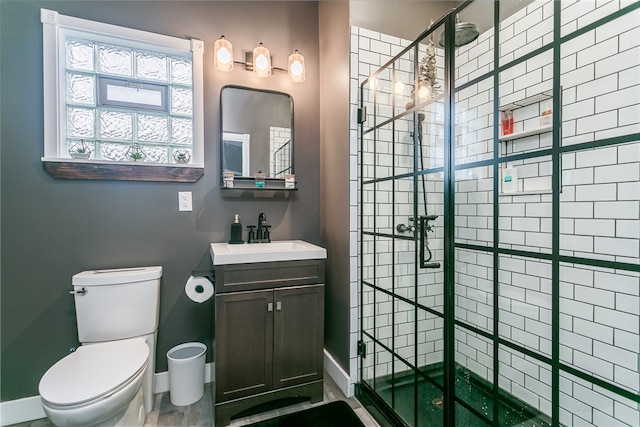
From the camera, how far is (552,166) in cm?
96

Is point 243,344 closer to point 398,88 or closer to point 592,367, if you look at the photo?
point 592,367

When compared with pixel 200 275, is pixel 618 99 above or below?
above

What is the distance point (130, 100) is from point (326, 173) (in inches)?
56.1

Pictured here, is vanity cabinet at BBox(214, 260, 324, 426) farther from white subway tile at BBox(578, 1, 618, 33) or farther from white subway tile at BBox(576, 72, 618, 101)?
white subway tile at BBox(578, 1, 618, 33)

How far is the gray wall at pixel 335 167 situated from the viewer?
1.95 metres

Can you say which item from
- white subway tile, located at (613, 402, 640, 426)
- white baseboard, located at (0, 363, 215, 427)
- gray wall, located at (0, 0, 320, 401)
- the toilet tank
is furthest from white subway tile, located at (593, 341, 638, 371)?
white baseboard, located at (0, 363, 215, 427)

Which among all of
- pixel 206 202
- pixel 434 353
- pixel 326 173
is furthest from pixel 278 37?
pixel 434 353

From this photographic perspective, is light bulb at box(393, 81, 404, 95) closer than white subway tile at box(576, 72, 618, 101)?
No

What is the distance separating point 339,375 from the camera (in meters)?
2.00

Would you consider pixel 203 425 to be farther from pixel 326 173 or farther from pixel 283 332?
pixel 326 173

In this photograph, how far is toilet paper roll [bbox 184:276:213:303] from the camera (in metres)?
1.84

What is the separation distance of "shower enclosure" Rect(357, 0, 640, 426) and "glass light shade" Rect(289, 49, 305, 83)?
0.86 metres

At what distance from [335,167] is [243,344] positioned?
1.30m

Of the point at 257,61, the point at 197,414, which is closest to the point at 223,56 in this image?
the point at 257,61
